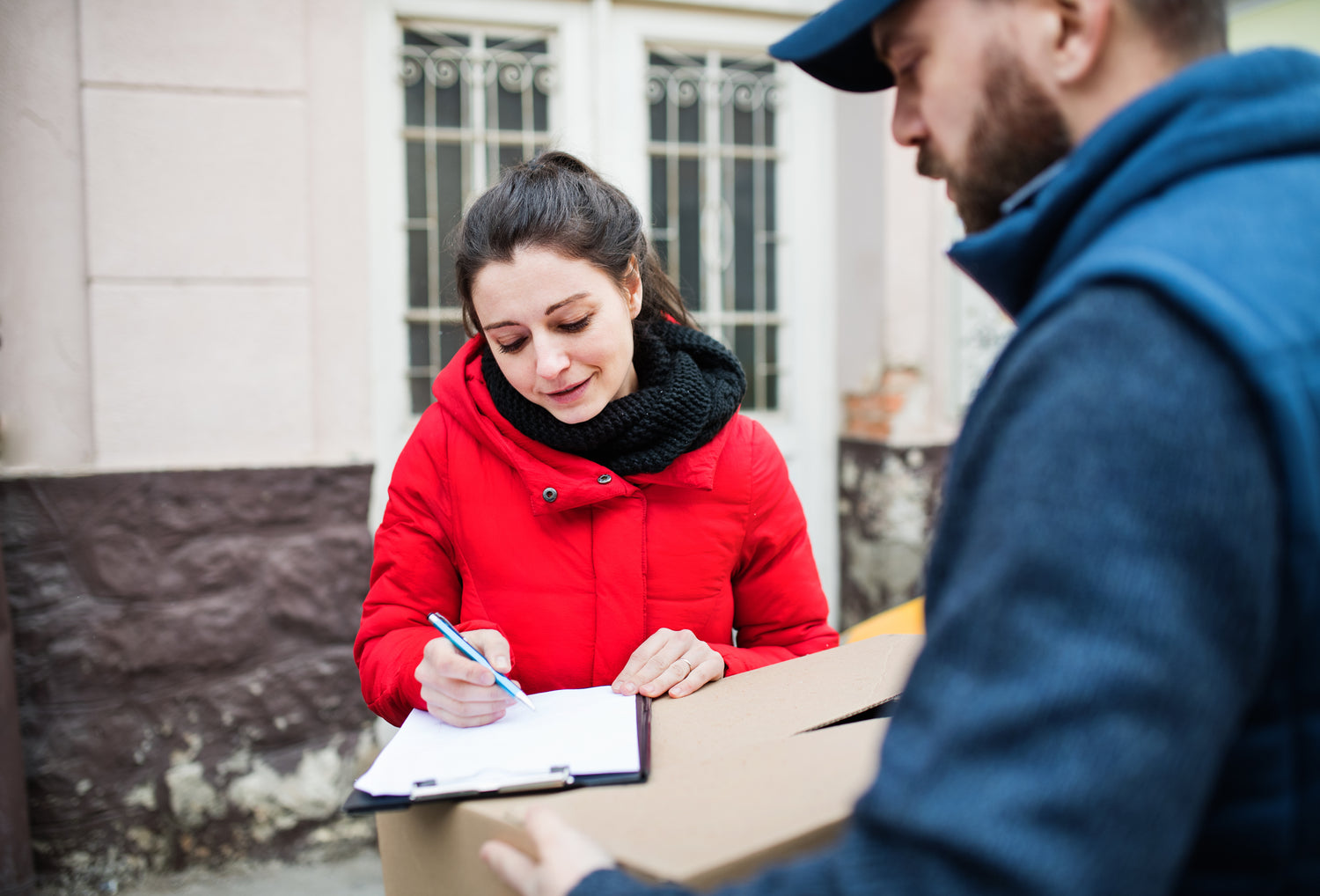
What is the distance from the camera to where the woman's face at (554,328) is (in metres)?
1.49

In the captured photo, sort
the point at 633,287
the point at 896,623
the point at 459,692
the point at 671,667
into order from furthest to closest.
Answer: the point at 896,623 → the point at 633,287 → the point at 671,667 → the point at 459,692

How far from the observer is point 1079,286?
58 cm

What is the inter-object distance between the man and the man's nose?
0.22 metres

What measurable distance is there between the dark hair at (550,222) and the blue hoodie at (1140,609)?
1040 mm

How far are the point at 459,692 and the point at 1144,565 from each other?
2.87 feet

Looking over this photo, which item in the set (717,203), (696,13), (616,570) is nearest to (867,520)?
(717,203)

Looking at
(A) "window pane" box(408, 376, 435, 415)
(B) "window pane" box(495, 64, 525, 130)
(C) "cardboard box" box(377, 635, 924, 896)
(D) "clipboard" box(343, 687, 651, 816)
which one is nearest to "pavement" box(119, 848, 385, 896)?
(A) "window pane" box(408, 376, 435, 415)

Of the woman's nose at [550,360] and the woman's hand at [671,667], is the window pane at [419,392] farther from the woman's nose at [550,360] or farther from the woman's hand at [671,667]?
the woman's hand at [671,667]

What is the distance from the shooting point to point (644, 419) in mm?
1521

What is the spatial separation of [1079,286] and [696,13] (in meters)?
3.26

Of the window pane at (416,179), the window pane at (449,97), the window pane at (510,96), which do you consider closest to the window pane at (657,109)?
the window pane at (510,96)

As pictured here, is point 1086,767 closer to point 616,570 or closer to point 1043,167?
point 1043,167

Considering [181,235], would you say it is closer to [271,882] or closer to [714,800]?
[271,882]

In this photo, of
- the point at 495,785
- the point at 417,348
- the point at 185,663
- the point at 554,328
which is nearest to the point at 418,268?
the point at 417,348
